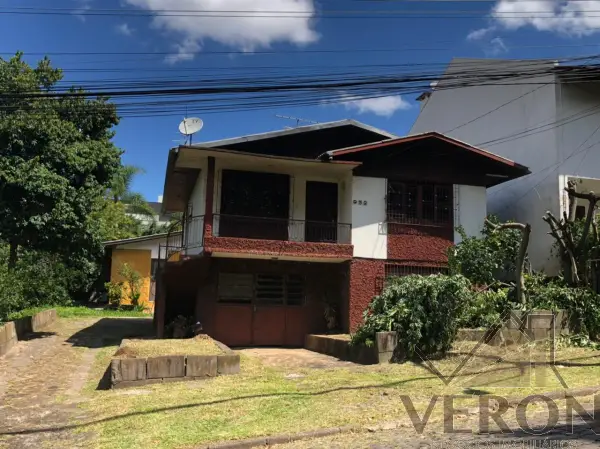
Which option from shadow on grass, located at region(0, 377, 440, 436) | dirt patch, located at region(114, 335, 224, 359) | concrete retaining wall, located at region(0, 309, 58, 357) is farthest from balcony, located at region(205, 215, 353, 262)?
shadow on grass, located at region(0, 377, 440, 436)

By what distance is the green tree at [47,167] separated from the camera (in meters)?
15.2

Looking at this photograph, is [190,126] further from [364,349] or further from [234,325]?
[364,349]

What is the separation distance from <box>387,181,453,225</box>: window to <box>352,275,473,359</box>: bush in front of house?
4343mm

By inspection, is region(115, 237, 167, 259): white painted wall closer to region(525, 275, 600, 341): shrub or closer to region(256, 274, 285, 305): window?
region(256, 274, 285, 305): window

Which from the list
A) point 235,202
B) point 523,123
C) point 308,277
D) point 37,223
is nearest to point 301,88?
point 235,202

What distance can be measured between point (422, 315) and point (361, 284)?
4.25m

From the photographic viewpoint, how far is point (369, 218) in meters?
16.2

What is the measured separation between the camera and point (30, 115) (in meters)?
15.8

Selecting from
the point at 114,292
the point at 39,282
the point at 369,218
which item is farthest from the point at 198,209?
the point at 114,292

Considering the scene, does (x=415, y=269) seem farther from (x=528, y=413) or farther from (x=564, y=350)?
(x=528, y=413)

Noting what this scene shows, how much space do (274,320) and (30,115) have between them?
9.10 metres

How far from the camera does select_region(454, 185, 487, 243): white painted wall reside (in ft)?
55.4

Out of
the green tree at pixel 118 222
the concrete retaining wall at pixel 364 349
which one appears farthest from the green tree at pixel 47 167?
the green tree at pixel 118 222

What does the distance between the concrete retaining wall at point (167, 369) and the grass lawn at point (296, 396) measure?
0.86 feet
